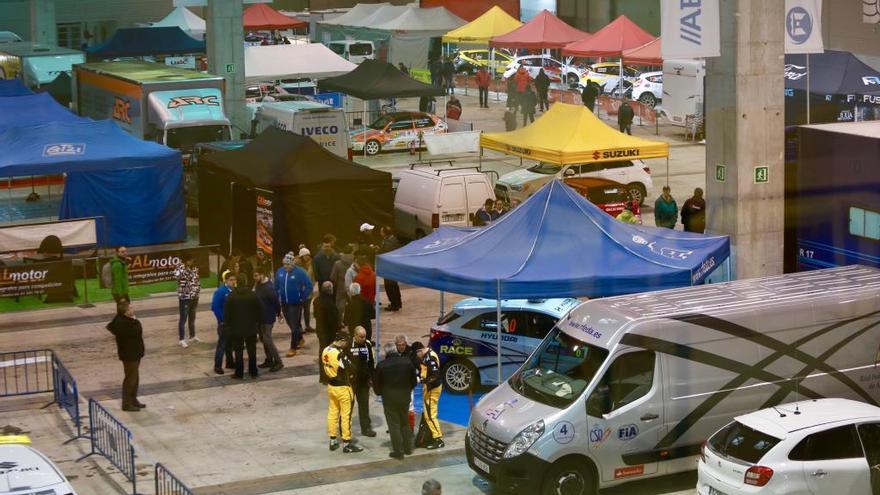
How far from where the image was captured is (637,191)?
112 ft

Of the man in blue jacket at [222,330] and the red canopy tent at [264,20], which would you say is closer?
the man in blue jacket at [222,330]

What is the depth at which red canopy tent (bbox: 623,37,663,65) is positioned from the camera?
4678cm

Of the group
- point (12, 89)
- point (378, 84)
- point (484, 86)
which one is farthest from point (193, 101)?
point (484, 86)

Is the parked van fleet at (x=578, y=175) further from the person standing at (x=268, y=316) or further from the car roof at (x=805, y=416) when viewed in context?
the car roof at (x=805, y=416)

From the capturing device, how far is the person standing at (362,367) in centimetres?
1730

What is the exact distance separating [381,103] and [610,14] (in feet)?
74.7

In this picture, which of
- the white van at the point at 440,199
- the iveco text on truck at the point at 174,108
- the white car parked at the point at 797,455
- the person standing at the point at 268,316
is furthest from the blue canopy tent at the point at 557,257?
the iveco text on truck at the point at 174,108

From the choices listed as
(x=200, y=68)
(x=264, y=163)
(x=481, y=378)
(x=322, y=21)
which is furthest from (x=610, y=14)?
(x=481, y=378)

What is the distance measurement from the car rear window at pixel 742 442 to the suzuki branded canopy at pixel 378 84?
27.7m

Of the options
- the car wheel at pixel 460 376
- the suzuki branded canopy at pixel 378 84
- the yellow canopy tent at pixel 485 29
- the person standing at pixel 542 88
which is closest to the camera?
the car wheel at pixel 460 376

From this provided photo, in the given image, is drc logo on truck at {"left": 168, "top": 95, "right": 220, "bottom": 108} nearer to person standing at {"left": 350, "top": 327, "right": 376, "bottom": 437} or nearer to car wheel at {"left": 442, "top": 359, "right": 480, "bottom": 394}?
car wheel at {"left": 442, "top": 359, "right": 480, "bottom": 394}

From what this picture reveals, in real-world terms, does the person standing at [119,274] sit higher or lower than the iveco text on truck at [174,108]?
lower

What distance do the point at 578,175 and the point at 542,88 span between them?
17893 mm

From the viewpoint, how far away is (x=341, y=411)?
1716cm
